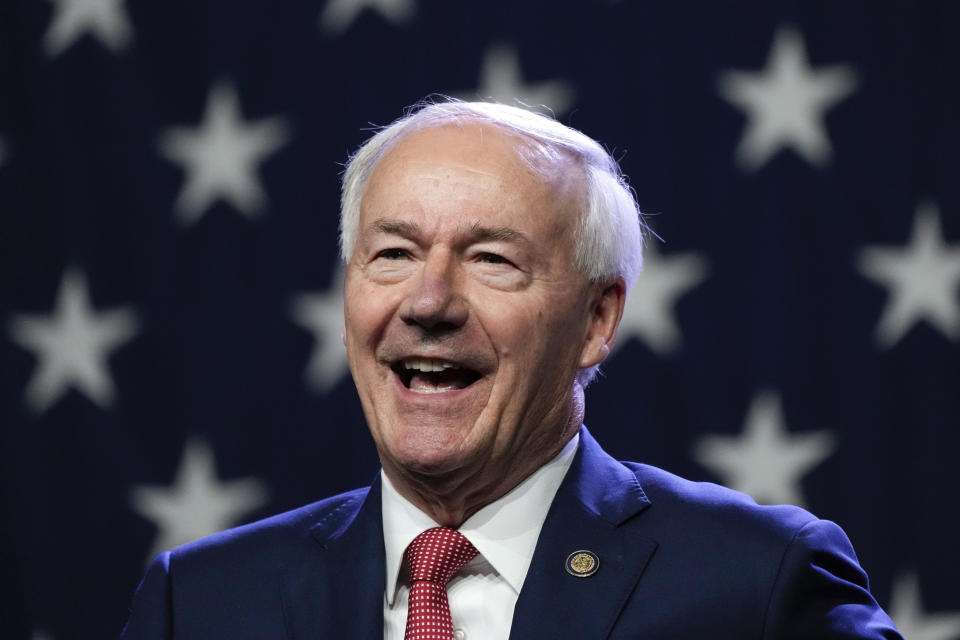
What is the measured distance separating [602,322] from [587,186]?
234mm

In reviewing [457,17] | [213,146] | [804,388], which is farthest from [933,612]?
[213,146]

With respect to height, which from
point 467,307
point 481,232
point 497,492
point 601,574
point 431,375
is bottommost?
point 601,574

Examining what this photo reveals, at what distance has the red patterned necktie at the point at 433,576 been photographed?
177cm

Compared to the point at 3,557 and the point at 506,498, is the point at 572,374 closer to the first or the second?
the point at 506,498

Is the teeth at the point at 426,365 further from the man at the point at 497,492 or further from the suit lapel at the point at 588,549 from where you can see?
the suit lapel at the point at 588,549

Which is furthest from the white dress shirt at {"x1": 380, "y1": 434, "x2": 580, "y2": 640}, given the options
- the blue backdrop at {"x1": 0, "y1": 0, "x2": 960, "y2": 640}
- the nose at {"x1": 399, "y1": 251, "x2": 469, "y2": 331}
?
the blue backdrop at {"x1": 0, "y1": 0, "x2": 960, "y2": 640}

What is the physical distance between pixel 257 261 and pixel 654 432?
1.08 meters

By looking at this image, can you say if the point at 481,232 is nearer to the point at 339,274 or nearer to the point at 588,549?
the point at 588,549

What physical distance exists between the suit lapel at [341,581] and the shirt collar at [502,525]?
0.08ft

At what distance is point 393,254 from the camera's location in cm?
192

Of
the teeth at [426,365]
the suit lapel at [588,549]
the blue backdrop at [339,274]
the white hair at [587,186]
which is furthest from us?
the blue backdrop at [339,274]

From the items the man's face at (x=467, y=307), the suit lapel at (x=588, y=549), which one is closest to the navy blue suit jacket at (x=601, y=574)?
the suit lapel at (x=588, y=549)

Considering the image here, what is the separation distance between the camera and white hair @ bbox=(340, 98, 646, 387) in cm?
198

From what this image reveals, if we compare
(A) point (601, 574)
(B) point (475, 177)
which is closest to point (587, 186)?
(B) point (475, 177)
